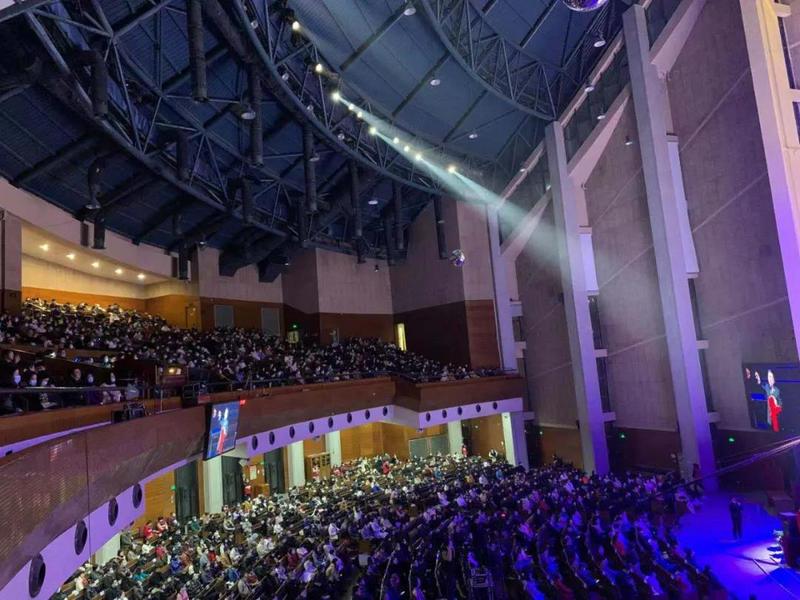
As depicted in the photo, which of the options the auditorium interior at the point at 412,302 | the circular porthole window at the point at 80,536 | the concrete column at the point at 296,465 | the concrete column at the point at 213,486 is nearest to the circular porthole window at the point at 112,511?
the auditorium interior at the point at 412,302

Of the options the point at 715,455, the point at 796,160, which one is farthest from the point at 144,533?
the point at 796,160

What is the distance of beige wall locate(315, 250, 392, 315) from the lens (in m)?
31.1

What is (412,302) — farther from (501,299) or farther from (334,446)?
(334,446)

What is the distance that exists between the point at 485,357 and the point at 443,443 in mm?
5374

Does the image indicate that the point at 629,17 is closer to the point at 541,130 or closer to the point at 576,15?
the point at 576,15

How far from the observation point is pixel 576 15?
20.7 meters

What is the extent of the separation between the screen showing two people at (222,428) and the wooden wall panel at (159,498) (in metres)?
7.53

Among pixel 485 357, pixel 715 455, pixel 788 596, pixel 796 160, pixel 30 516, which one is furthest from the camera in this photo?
pixel 485 357

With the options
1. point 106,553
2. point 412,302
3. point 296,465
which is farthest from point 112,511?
point 412,302

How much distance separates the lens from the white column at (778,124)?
50.7 feet

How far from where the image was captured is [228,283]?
2886 cm

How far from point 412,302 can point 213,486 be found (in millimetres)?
15359

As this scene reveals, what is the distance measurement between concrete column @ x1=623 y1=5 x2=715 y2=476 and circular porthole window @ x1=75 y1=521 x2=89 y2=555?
18038 mm

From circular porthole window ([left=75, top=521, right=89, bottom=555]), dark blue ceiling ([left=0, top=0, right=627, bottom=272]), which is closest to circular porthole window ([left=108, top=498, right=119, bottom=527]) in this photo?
circular porthole window ([left=75, top=521, right=89, bottom=555])
